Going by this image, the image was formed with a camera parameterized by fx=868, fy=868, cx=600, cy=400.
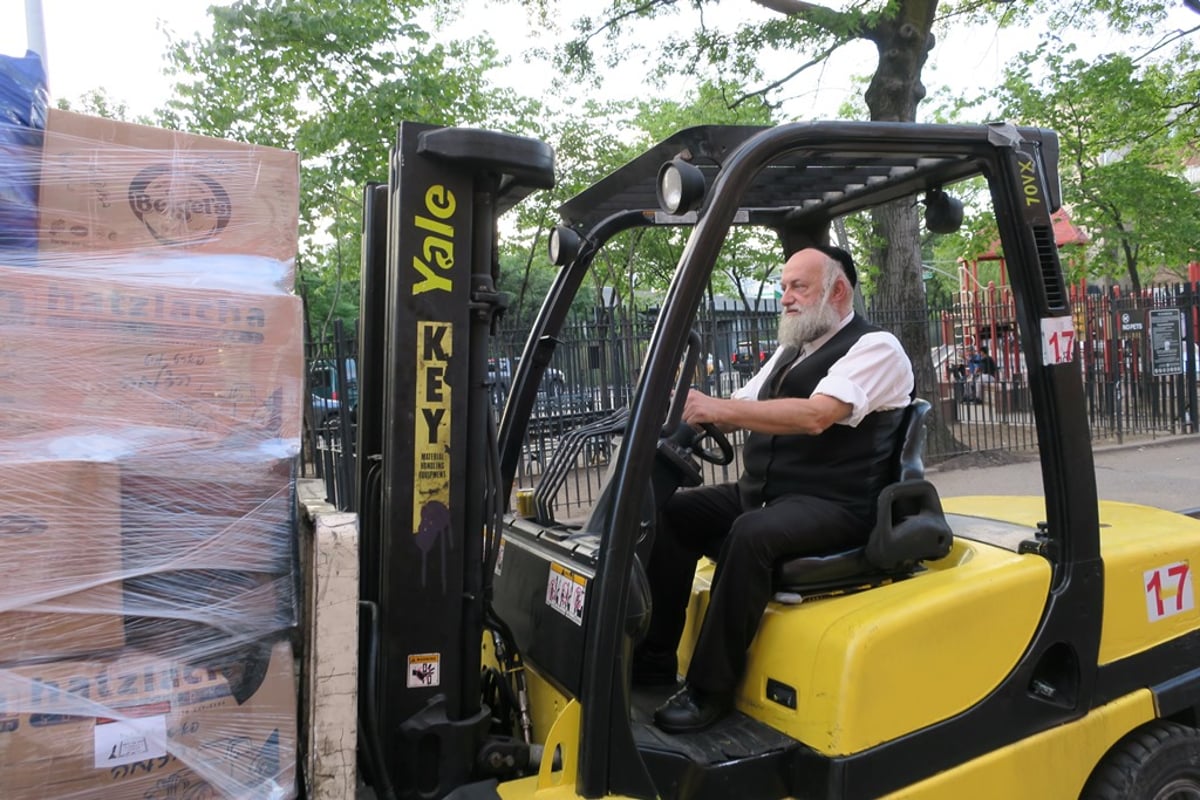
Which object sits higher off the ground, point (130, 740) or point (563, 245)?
point (563, 245)

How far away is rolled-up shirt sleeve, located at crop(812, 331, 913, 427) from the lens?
2.48 metres

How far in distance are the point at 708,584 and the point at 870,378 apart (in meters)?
0.89

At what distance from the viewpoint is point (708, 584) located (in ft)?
9.54

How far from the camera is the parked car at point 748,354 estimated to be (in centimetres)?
999

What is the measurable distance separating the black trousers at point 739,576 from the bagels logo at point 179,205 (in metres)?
1.57

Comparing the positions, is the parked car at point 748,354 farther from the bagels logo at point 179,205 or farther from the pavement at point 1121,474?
the bagels logo at point 179,205

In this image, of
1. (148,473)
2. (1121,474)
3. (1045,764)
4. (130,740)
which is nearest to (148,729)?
(130,740)

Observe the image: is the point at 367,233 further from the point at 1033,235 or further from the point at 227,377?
the point at 1033,235

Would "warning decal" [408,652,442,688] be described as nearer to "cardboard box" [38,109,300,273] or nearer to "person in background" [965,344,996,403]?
"cardboard box" [38,109,300,273]

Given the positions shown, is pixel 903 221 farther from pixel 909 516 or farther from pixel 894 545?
pixel 894 545

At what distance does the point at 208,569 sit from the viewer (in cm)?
181

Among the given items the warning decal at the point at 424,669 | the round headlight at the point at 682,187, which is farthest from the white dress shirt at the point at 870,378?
the warning decal at the point at 424,669

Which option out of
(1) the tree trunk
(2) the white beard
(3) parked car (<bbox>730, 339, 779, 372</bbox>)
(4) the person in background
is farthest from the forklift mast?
(4) the person in background

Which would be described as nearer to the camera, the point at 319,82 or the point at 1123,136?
the point at 319,82
